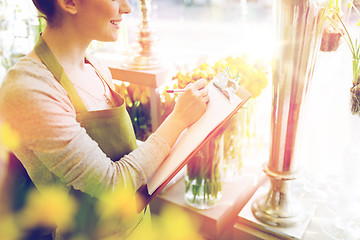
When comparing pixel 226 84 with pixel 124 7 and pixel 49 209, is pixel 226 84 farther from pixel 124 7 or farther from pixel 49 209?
pixel 49 209

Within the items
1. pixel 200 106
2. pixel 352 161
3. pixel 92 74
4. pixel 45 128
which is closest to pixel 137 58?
pixel 92 74

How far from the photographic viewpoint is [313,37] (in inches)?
31.6

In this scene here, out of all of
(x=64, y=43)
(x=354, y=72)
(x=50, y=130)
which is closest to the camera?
(x=50, y=130)

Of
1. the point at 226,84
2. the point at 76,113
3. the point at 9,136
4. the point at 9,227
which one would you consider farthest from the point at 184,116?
the point at 9,227

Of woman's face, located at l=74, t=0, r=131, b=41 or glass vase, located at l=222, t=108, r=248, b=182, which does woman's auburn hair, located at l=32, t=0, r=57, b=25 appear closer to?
woman's face, located at l=74, t=0, r=131, b=41

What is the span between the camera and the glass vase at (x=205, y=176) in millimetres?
1064

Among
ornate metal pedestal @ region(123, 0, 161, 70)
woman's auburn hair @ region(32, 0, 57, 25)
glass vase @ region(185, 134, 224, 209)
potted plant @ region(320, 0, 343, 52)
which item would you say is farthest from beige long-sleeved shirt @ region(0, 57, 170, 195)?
potted plant @ region(320, 0, 343, 52)

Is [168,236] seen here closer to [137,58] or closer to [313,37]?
[137,58]

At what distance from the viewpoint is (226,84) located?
2.46ft

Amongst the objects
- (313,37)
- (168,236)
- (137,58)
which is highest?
(313,37)

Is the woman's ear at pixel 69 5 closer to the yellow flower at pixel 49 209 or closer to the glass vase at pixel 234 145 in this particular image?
the yellow flower at pixel 49 209

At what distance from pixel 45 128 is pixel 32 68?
127mm

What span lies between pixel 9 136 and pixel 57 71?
155 mm

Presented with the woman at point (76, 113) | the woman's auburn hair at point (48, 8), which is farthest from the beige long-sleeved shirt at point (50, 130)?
the woman's auburn hair at point (48, 8)
